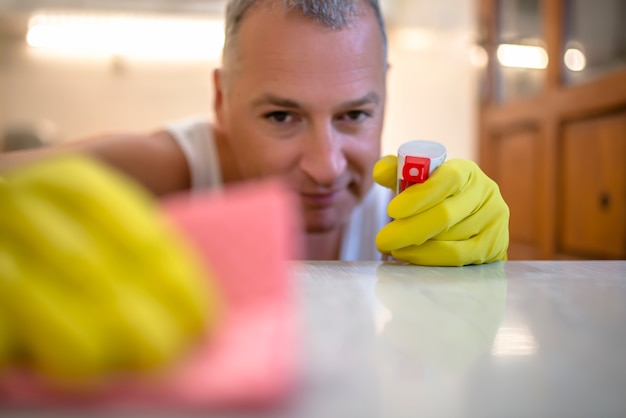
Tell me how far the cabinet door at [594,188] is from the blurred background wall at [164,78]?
792 mm

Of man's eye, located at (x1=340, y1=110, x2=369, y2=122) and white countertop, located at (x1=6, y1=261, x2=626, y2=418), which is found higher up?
man's eye, located at (x1=340, y1=110, x2=369, y2=122)

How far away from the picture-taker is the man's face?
864mm

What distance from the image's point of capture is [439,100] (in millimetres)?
2979

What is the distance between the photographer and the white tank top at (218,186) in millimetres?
1084

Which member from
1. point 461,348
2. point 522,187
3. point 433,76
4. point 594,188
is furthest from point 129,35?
point 461,348

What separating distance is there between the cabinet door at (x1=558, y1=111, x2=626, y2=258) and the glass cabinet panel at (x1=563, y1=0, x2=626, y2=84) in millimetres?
163

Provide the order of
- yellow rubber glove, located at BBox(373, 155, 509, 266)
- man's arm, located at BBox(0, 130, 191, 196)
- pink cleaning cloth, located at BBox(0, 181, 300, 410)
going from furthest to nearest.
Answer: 1. man's arm, located at BBox(0, 130, 191, 196)
2. yellow rubber glove, located at BBox(373, 155, 509, 266)
3. pink cleaning cloth, located at BBox(0, 181, 300, 410)

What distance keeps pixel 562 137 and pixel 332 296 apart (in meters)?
1.87

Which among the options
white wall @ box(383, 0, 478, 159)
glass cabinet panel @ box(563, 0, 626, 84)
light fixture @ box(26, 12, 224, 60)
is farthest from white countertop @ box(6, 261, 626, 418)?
light fixture @ box(26, 12, 224, 60)

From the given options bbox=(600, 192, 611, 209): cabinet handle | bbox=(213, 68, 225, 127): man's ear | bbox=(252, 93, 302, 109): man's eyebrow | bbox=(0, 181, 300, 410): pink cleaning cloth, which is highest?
bbox=(213, 68, 225, 127): man's ear

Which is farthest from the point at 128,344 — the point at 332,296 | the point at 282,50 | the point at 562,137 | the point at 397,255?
the point at 562,137

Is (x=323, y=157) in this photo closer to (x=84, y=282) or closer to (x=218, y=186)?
(x=218, y=186)

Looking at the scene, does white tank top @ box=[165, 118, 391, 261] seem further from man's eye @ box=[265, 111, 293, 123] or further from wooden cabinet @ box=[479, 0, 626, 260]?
wooden cabinet @ box=[479, 0, 626, 260]

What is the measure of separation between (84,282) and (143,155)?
86 cm
